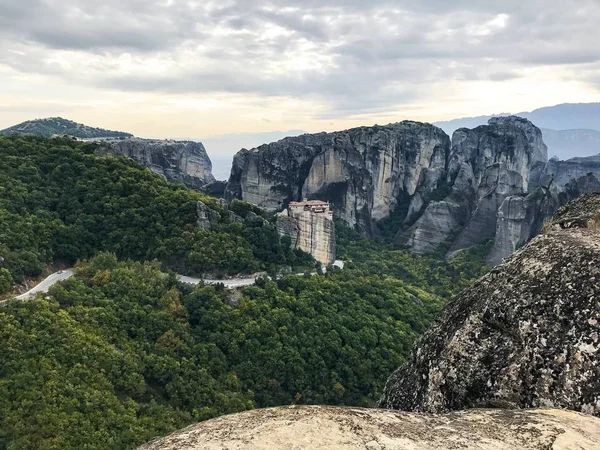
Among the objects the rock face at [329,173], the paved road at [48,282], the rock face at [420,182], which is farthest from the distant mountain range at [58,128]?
the paved road at [48,282]

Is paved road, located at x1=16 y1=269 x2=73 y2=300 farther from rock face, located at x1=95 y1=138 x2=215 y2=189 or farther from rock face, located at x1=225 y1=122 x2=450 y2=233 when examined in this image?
rock face, located at x1=225 y1=122 x2=450 y2=233

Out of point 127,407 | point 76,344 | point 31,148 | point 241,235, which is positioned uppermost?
point 31,148

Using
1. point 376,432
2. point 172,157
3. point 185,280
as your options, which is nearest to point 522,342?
point 376,432

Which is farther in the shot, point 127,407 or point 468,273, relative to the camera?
point 468,273

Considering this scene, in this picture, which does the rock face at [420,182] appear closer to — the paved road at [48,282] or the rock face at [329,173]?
the rock face at [329,173]

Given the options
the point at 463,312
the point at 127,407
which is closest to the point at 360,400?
the point at 127,407

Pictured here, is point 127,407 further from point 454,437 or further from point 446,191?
point 446,191
